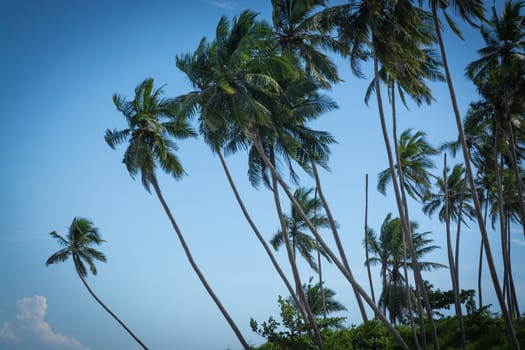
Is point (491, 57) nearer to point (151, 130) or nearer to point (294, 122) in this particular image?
point (294, 122)

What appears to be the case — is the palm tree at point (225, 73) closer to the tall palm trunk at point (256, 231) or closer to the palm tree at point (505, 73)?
the tall palm trunk at point (256, 231)

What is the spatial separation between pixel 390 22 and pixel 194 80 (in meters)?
7.78

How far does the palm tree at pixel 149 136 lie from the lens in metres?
20.1

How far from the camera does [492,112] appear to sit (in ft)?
67.0

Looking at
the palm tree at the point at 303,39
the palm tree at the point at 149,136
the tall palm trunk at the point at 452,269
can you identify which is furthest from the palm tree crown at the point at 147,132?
the tall palm trunk at the point at 452,269

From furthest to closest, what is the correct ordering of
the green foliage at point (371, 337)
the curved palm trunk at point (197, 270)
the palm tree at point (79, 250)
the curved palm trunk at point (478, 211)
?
the palm tree at point (79, 250) → the curved palm trunk at point (197, 270) → the green foliage at point (371, 337) → the curved palm trunk at point (478, 211)

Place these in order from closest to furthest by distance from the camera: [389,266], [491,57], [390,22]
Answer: [390,22]
[491,57]
[389,266]

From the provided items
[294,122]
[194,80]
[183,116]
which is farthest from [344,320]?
[194,80]

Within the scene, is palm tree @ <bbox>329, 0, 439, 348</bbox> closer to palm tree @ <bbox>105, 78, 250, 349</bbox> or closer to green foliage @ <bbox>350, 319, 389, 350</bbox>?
green foliage @ <bbox>350, 319, 389, 350</bbox>

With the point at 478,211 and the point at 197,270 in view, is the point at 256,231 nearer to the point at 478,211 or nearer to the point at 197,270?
the point at 197,270

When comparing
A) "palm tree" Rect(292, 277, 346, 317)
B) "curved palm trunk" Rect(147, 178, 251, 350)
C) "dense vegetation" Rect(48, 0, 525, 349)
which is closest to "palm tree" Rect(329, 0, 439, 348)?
"dense vegetation" Rect(48, 0, 525, 349)

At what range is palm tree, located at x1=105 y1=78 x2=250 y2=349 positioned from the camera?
20062 mm

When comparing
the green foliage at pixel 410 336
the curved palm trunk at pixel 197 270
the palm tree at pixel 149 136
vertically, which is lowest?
the green foliage at pixel 410 336

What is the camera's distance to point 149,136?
67.7 feet
